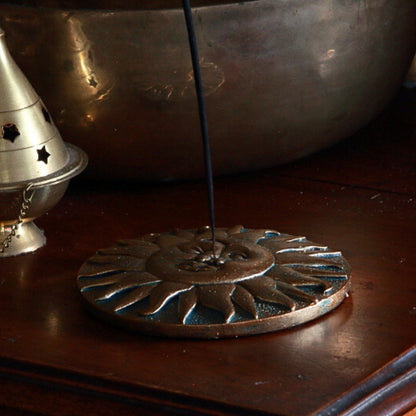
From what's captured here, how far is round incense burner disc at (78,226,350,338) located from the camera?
1.82 ft

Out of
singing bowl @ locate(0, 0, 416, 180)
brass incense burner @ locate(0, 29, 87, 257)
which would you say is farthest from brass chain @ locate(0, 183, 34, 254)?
singing bowl @ locate(0, 0, 416, 180)

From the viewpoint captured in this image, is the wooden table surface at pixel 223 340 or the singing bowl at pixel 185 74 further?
the singing bowl at pixel 185 74

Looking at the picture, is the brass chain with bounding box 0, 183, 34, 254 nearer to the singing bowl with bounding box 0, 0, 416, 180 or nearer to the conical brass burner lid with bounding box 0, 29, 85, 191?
the conical brass burner lid with bounding box 0, 29, 85, 191

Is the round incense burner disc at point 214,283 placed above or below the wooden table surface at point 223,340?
above

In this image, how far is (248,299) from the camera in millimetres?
567

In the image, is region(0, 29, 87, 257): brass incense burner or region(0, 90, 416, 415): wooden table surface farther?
region(0, 29, 87, 257): brass incense burner

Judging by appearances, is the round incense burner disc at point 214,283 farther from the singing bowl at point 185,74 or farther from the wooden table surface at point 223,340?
the singing bowl at point 185,74

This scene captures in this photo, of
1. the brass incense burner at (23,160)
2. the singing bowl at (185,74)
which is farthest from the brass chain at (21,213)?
the singing bowl at (185,74)

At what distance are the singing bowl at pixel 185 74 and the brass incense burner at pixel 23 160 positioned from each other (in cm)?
8

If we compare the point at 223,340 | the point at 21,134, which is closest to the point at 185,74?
the point at 21,134

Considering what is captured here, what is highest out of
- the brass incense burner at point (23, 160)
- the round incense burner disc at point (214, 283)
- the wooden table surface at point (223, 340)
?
the brass incense burner at point (23, 160)

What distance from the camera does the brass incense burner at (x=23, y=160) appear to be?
26.0 inches

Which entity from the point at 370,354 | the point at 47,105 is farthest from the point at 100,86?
the point at 370,354

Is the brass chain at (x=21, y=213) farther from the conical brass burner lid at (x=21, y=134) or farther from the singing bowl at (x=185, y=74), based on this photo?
the singing bowl at (x=185, y=74)
